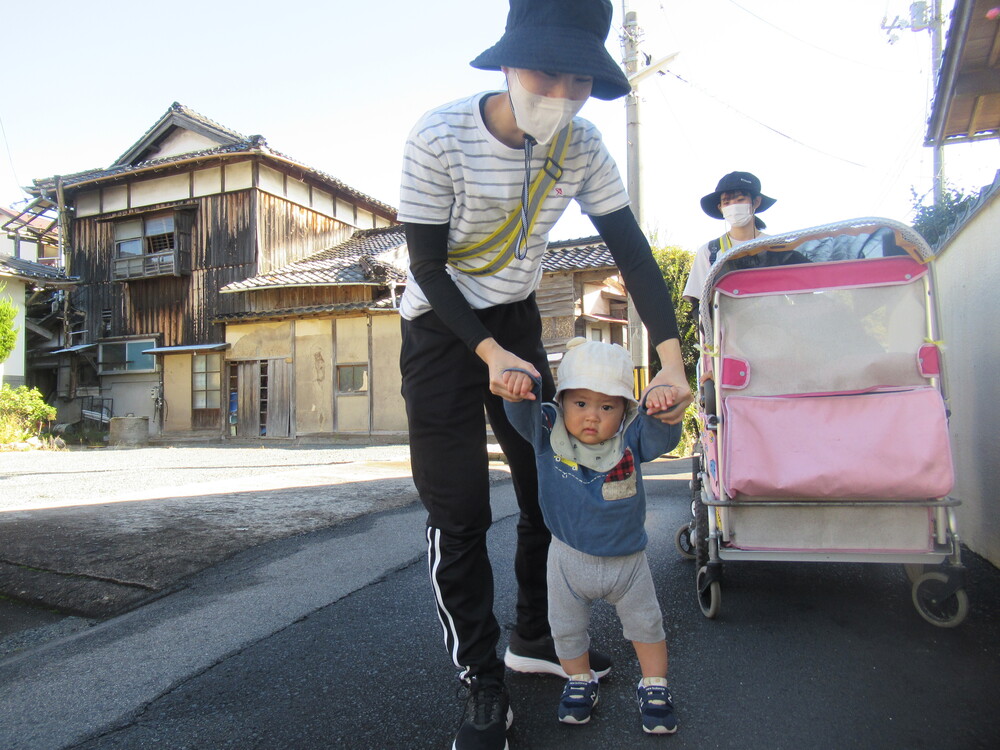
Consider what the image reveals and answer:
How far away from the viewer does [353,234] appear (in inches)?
821

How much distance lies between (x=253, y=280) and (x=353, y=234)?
16.4ft

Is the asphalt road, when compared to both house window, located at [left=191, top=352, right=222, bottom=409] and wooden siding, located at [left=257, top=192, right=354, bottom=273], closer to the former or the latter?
house window, located at [left=191, top=352, right=222, bottom=409]

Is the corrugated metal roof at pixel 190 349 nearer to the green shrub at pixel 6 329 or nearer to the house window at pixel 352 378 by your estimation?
the green shrub at pixel 6 329

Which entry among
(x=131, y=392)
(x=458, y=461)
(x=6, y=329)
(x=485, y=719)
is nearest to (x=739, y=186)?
(x=458, y=461)

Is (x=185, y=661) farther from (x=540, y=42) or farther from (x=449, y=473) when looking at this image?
(x=540, y=42)

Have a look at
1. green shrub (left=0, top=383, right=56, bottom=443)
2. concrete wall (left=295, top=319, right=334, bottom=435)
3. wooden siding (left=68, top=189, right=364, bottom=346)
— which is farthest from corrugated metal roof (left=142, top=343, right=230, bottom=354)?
green shrub (left=0, top=383, right=56, bottom=443)

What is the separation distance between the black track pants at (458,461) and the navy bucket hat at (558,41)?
65cm

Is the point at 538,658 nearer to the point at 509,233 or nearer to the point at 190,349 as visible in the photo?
the point at 509,233

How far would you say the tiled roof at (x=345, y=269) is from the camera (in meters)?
15.1

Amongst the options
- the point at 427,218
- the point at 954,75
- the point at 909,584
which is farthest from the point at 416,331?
the point at 954,75

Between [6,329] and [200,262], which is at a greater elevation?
[200,262]

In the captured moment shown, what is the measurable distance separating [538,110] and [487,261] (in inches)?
16.4

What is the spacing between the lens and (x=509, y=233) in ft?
5.89

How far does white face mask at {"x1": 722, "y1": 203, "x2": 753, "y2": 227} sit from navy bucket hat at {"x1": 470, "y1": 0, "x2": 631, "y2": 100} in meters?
1.94
